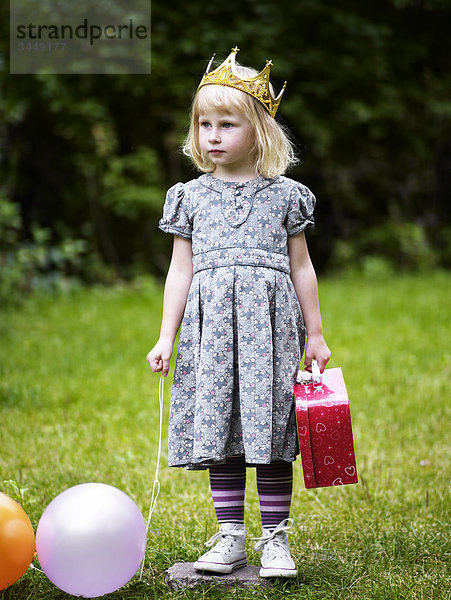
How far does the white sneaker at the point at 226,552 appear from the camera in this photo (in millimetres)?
2508

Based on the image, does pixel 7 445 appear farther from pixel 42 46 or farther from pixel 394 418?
pixel 42 46

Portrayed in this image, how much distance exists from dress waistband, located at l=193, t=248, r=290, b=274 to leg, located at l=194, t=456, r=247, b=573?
25.4 inches

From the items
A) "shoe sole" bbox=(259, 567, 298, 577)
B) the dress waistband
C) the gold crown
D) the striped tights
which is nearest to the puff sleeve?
the dress waistband

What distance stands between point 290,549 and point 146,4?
7.96 m

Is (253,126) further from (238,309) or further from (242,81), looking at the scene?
(238,309)

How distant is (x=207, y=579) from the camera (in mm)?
2480

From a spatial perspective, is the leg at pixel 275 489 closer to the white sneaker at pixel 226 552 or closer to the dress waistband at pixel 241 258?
the white sneaker at pixel 226 552

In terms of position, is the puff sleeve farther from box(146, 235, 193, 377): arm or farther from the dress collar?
box(146, 235, 193, 377): arm

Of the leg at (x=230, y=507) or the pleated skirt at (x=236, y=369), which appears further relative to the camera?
the leg at (x=230, y=507)

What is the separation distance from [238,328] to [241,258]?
0.72 ft

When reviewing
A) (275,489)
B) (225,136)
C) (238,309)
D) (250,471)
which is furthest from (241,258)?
(250,471)

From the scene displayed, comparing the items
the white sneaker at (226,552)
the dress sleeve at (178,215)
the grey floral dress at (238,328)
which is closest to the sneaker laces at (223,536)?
the white sneaker at (226,552)

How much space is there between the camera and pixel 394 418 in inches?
175

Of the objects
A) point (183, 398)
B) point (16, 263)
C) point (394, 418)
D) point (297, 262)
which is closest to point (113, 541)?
point (183, 398)
